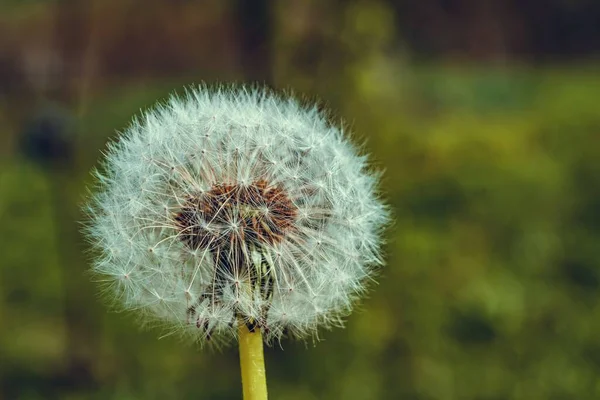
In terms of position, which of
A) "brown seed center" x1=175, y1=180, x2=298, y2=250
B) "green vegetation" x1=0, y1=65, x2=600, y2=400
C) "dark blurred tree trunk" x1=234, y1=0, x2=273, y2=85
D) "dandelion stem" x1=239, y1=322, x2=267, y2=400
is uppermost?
"dark blurred tree trunk" x1=234, y1=0, x2=273, y2=85

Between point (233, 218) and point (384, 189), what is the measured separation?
10.3ft

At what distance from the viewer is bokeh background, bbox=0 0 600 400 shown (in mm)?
4496

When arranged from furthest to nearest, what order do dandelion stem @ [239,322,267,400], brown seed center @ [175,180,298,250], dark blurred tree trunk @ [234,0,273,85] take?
dark blurred tree trunk @ [234,0,273,85] < brown seed center @ [175,180,298,250] < dandelion stem @ [239,322,267,400]

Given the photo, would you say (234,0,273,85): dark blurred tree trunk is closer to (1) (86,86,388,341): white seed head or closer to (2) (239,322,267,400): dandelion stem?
(1) (86,86,388,341): white seed head

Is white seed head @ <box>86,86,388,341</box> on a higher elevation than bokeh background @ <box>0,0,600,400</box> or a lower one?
lower

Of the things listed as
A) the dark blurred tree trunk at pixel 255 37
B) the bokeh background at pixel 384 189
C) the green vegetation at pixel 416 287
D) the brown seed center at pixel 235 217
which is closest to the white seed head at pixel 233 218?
the brown seed center at pixel 235 217

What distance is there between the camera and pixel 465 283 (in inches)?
191

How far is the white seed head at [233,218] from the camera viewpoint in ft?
4.04

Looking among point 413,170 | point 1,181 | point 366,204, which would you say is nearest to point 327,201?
point 366,204

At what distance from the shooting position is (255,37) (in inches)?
200

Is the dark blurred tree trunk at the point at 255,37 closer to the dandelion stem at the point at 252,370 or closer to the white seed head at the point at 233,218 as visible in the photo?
the white seed head at the point at 233,218

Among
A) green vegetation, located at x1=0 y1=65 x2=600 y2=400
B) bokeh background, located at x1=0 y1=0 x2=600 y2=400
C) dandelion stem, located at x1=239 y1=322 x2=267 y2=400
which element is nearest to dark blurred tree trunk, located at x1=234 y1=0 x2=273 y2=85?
bokeh background, located at x1=0 y1=0 x2=600 y2=400

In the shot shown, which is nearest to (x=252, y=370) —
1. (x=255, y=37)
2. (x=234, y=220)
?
(x=234, y=220)

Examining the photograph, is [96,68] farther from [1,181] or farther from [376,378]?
[376,378]
